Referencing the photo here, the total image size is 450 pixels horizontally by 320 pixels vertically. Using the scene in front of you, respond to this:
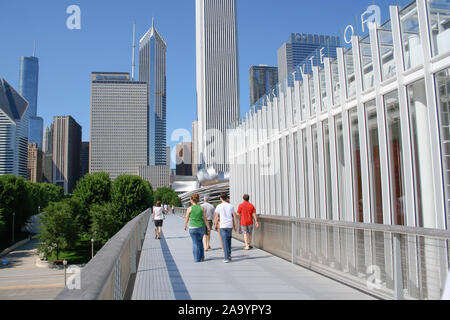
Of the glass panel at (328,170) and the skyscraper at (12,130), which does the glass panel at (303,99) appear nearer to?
the glass panel at (328,170)

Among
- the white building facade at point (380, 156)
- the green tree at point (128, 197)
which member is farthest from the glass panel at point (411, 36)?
the green tree at point (128, 197)

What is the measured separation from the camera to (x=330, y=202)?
13836 mm

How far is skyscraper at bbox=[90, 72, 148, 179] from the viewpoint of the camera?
629ft

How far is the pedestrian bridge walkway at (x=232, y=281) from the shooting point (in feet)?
18.0

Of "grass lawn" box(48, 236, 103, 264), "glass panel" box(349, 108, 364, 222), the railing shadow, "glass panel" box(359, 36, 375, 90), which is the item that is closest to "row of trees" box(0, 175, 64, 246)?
"grass lawn" box(48, 236, 103, 264)

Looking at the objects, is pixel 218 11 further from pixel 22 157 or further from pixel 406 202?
pixel 406 202

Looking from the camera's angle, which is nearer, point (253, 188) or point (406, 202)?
point (406, 202)

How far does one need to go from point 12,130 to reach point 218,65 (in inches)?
4295

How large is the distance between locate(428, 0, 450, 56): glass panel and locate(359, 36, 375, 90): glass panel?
7.51ft

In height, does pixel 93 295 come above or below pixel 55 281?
above

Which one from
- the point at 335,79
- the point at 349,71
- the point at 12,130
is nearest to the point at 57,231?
the point at 335,79

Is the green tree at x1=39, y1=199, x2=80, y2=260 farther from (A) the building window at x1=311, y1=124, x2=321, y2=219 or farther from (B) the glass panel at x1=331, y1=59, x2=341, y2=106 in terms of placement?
(B) the glass panel at x1=331, y1=59, x2=341, y2=106

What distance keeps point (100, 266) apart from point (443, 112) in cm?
841
